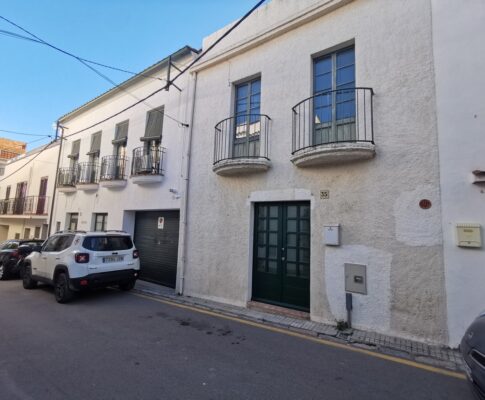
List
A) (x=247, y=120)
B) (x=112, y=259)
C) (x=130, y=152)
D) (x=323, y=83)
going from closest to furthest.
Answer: (x=323, y=83) < (x=247, y=120) < (x=112, y=259) < (x=130, y=152)

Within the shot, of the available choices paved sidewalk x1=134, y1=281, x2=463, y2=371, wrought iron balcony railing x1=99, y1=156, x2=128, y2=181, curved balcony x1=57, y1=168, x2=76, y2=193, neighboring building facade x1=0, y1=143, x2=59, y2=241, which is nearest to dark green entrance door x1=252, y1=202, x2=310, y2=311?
paved sidewalk x1=134, y1=281, x2=463, y2=371

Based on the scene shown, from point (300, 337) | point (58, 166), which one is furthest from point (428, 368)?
point (58, 166)

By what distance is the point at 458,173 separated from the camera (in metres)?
4.38

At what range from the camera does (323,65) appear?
629 cm

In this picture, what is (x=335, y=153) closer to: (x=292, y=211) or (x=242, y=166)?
(x=292, y=211)

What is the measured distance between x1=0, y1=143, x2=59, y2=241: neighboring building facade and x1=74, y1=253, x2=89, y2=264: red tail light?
10336 millimetres

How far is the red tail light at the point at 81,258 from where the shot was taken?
22.3ft

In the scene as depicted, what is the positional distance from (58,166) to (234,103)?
12.1 m

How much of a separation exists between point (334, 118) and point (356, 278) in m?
3.27

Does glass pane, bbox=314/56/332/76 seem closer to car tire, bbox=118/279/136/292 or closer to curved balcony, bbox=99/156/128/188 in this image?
car tire, bbox=118/279/136/292

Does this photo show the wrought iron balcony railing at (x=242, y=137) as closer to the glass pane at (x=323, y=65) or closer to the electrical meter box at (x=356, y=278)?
the glass pane at (x=323, y=65)

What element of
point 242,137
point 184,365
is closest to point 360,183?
point 242,137

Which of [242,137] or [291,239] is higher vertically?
[242,137]

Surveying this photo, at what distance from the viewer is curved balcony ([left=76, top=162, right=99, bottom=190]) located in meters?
12.1
